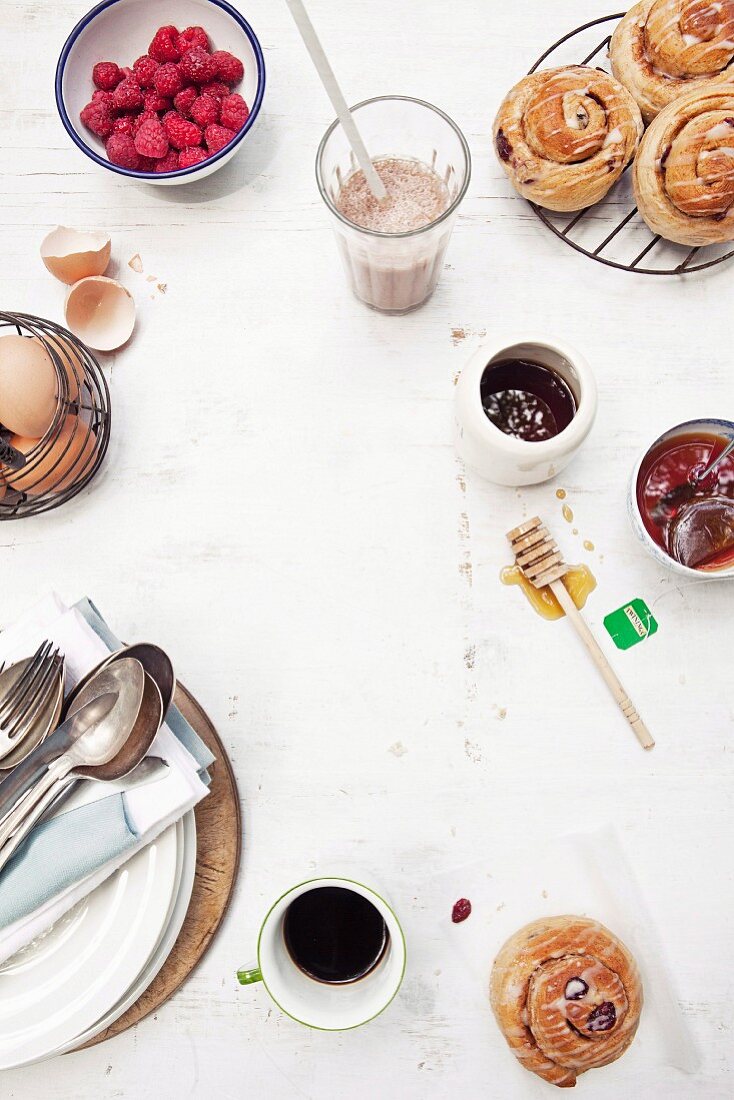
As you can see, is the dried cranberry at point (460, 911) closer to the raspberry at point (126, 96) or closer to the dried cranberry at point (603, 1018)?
the dried cranberry at point (603, 1018)

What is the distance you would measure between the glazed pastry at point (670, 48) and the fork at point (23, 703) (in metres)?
1.01

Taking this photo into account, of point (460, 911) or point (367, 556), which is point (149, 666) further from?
point (460, 911)

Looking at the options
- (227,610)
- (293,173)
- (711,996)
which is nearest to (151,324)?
→ (293,173)

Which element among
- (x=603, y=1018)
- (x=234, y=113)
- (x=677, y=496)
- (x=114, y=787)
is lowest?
(x=603, y=1018)

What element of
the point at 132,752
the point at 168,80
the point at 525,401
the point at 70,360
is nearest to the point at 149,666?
the point at 132,752

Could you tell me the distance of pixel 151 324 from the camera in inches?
42.4

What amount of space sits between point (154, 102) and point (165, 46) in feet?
0.25

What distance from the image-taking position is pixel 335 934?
908 millimetres

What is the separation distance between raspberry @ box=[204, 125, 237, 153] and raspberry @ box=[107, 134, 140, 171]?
0.10m

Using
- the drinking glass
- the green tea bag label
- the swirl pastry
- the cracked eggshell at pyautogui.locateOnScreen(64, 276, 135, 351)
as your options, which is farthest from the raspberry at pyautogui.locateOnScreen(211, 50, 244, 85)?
the swirl pastry

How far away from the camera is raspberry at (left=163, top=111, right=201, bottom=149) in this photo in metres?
1.03

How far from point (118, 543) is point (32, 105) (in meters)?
0.65

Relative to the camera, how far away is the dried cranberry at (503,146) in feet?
3.26

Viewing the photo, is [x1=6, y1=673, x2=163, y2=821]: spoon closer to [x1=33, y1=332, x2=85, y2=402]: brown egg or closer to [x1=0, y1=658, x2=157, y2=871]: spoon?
[x1=0, y1=658, x2=157, y2=871]: spoon
